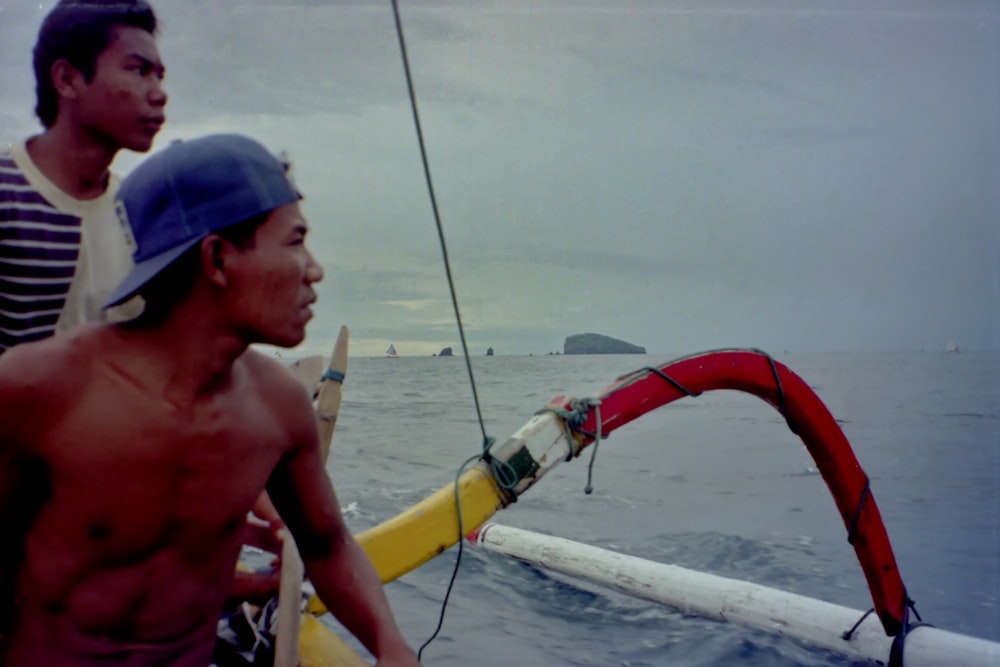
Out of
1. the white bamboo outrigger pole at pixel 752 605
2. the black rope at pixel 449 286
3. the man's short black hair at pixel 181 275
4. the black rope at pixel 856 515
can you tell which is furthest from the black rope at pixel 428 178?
the white bamboo outrigger pole at pixel 752 605

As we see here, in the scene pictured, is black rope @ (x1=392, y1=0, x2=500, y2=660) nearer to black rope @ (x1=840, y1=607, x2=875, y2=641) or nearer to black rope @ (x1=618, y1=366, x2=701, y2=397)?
black rope @ (x1=618, y1=366, x2=701, y2=397)

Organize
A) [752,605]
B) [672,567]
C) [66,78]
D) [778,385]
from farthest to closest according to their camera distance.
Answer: [672,567] < [752,605] < [778,385] < [66,78]

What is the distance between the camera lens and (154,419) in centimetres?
142

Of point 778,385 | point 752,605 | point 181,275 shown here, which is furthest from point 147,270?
point 752,605

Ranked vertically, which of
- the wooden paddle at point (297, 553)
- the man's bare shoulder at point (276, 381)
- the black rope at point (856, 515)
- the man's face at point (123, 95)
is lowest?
the black rope at point (856, 515)

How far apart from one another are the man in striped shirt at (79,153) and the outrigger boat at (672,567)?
900 mm

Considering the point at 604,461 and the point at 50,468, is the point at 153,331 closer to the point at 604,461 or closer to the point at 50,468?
the point at 50,468

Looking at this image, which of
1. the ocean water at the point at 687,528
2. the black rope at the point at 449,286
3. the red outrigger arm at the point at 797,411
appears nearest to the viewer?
the black rope at the point at 449,286

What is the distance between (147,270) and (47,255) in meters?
0.72

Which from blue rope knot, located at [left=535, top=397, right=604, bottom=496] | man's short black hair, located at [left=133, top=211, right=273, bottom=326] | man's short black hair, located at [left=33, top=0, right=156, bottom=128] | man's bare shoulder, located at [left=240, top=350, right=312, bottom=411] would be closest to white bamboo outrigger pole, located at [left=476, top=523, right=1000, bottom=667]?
blue rope knot, located at [left=535, top=397, right=604, bottom=496]

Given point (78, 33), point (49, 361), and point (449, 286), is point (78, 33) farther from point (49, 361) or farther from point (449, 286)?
point (449, 286)

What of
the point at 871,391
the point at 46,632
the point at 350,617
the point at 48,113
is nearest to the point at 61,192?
the point at 48,113

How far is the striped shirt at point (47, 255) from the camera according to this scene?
1.87m

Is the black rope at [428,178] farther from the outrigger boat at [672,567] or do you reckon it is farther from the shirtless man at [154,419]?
the shirtless man at [154,419]
